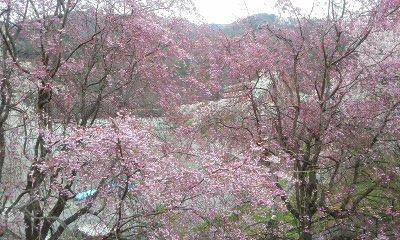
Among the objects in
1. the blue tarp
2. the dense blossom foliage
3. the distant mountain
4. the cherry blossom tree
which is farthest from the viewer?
the distant mountain

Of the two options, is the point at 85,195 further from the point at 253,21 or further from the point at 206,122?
the point at 253,21

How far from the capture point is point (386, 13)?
346 inches

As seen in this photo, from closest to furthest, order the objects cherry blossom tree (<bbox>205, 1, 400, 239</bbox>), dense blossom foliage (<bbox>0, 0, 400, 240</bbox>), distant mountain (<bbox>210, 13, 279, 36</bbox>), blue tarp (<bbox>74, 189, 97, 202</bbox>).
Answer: dense blossom foliage (<bbox>0, 0, 400, 240</bbox>) < blue tarp (<bbox>74, 189, 97, 202</bbox>) < cherry blossom tree (<bbox>205, 1, 400, 239</bbox>) < distant mountain (<bbox>210, 13, 279, 36</bbox>)

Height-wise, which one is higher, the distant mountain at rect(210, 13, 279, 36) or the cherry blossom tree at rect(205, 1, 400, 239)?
the distant mountain at rect(210, 13, 279, 36)

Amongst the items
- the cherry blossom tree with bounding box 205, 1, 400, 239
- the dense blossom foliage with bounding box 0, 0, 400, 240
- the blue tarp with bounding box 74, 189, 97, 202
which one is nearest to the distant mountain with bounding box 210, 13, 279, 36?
the dense blossom foliage with bounding box 0, 0, 400, 240

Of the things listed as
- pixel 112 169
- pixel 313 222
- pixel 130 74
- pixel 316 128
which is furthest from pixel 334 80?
pixel 112 169

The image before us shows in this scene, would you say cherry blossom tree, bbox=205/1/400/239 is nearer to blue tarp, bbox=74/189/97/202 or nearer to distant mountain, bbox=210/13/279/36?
distant mountain, bbox=210/13/279/36

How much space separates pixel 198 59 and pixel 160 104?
2388 mm

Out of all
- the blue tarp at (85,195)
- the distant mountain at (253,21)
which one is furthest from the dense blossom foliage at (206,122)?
the distant mountain at (253,21)

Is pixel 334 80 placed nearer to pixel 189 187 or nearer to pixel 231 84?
pixel 231 84

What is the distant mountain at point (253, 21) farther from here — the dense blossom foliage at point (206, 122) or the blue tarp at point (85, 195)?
the blue tarp at point (85, 195)

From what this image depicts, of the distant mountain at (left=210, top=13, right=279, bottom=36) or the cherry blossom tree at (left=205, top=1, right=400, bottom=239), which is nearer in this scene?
the cherry blossom tree at (left=205, top=1, right=400, bottom=239)

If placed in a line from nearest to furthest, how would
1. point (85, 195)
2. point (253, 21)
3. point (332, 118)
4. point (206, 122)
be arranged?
point (85, 195) → point (332, 118) → point (206, 122) → point (253, 21)

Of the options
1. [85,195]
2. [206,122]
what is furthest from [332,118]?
[85,195]
